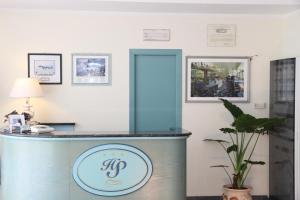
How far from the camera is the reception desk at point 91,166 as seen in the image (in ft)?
13.2

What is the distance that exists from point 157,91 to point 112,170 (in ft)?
5.86

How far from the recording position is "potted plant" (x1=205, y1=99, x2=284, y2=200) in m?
4.84

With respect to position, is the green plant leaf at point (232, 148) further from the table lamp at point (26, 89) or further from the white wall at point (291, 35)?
the table lamp at point (26, 89)

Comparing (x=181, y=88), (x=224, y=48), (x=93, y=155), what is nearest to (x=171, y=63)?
(x=181, y=88)

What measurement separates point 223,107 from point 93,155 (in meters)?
2.26

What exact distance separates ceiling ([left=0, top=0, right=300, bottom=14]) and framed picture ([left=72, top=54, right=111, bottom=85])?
2.10 feet

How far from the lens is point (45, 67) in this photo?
5312 mm

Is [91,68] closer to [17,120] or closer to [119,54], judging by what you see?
[119,54]

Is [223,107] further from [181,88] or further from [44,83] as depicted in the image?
[44,83]

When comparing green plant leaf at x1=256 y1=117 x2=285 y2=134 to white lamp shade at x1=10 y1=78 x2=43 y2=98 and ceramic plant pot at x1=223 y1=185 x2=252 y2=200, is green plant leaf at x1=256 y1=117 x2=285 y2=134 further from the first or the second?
white lamp shade at x1=10 y1=78 x2=43 y2=98

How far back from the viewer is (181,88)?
5.51 meters

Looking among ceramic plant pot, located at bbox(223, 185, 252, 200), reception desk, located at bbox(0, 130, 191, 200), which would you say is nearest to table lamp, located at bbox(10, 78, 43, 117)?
reception desk, located at bbox(0, 130, 191, 200)

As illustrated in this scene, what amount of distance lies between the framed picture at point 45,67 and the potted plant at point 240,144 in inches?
87.5

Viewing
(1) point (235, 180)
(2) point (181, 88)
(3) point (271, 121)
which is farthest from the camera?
(2) point (181, 88)
